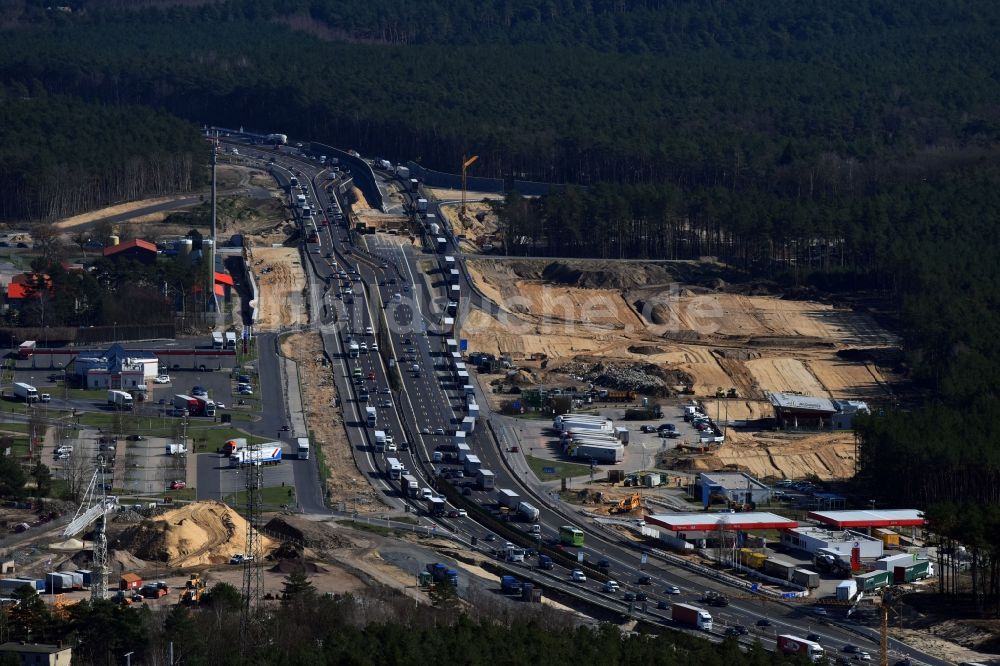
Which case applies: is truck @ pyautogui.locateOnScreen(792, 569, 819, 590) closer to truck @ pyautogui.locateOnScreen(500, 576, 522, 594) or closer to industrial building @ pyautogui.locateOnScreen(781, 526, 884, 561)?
industrial building @ pyautogui.locateOnScreen(781, 526, 884, 561)

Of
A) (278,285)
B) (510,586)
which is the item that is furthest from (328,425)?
(278,285)

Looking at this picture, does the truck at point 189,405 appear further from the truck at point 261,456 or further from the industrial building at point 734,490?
the industrial building at point 734,490

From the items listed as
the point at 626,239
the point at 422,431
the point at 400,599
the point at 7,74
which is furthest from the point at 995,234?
the point at 7,74

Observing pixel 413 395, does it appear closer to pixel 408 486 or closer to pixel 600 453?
pixel 600 453

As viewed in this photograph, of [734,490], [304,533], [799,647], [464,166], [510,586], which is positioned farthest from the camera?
[464,166]

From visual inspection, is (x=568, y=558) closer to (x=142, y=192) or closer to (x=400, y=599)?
(x=400, y=599)

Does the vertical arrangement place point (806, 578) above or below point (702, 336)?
below

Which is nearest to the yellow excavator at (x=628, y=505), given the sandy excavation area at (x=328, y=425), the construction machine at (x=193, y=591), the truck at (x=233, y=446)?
the sandy excavation area at (x=328, y=425)

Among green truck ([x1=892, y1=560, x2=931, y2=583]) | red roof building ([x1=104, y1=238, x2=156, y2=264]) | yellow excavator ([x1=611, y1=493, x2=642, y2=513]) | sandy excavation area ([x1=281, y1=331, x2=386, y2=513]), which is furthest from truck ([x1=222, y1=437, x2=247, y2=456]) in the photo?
red roof building ([x1=104, y1=238, x2=156, y2=264])
